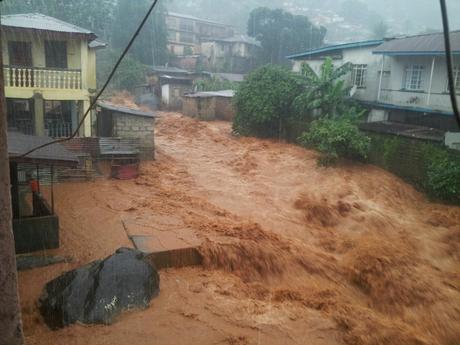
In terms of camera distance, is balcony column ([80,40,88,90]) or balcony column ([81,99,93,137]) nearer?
balcony column ([80,40,88,90])

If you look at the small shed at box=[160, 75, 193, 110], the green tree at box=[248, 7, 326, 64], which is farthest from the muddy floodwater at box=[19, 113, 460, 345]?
the green tree at box=[248, 7, 326, 64]

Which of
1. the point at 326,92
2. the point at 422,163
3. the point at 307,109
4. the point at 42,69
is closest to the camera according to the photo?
the point at 422,163

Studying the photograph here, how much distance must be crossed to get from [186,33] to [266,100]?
118 feet

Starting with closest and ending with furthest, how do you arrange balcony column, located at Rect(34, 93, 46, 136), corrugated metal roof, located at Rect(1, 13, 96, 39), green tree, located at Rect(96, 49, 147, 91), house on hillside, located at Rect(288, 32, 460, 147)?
corrugated metal roof, located at Rect(1, 13, 96, 39) < balcony column, located at Rect(34, 93, 46, 136) < house on hillside, located at Rect(288, 32, 460, 147) < green tree, located at Rect(96, 49, 147, 91)

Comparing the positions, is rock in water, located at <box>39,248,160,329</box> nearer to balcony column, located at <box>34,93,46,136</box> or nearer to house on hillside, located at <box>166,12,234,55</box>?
balcony column, located at <box>34,93,46,136</box>

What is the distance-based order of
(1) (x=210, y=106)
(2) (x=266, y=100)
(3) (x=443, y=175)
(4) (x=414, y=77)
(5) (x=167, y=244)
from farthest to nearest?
(1) (x=210, y=106), (2) (x=266, y=100), (4) (x=414, y=77), (3) (x=443, y=175), (5) (x=167, y=244)

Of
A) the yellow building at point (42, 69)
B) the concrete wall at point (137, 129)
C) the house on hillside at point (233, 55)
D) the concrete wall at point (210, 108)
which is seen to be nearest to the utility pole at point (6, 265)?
the concrete wall at point (137, 129)

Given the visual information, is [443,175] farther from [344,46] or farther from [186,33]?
[186,33]

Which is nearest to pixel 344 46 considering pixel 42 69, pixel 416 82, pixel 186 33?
pixel 416 82

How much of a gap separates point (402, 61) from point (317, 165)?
320 inches

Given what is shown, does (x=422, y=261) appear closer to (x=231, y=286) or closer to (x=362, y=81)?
(x=231, y=286)

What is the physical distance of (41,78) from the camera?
16297 millimetres

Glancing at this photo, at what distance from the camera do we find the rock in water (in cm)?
632

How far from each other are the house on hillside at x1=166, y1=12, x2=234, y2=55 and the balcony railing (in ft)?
121
